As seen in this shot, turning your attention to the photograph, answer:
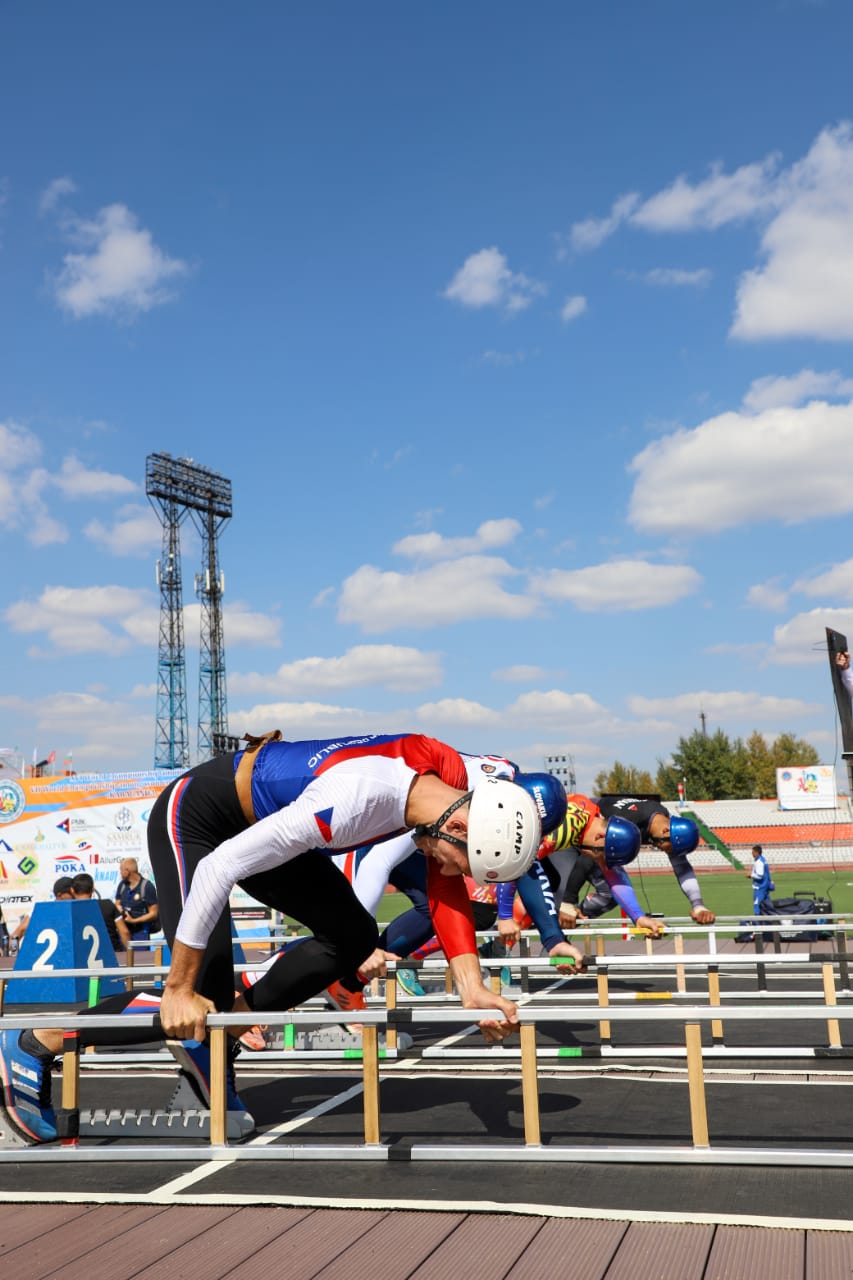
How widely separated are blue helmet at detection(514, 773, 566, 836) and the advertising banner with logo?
66.5ft

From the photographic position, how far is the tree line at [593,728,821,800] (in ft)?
290

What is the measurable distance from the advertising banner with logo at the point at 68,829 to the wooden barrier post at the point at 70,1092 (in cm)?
2230

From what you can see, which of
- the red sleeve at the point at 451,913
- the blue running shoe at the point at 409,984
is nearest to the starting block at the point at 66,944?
the blue running shoe at the point at 409,984

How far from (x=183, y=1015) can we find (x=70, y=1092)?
1.00 m

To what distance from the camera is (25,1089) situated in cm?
507

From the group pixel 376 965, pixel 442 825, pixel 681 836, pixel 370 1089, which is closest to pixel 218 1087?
pixel 370 1089

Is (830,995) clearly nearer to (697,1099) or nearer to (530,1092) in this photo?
(697,1099)

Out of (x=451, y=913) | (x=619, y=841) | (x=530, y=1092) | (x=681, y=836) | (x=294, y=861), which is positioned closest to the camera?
(x=530, y=1092)

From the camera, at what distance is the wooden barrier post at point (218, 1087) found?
482 centimetres

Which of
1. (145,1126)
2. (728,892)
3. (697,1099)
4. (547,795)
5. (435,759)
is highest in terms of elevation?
(435,759)

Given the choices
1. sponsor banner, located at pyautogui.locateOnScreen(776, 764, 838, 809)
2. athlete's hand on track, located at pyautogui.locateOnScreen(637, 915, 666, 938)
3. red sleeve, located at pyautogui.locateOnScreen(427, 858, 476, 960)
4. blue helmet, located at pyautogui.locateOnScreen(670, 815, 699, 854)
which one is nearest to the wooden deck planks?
red sleeve, located at pyautogui.locateOnScreen(427, 858, 476, 960)

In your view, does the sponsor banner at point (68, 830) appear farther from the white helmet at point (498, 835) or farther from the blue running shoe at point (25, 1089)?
the white helmet at point (498, 835)

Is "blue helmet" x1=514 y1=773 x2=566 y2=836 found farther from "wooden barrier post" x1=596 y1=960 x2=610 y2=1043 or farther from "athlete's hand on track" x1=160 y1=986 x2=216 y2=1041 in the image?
"athlete's hand on track" x1=160 y1=986 x2=216 y2=1041

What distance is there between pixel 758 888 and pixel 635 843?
1440cm
